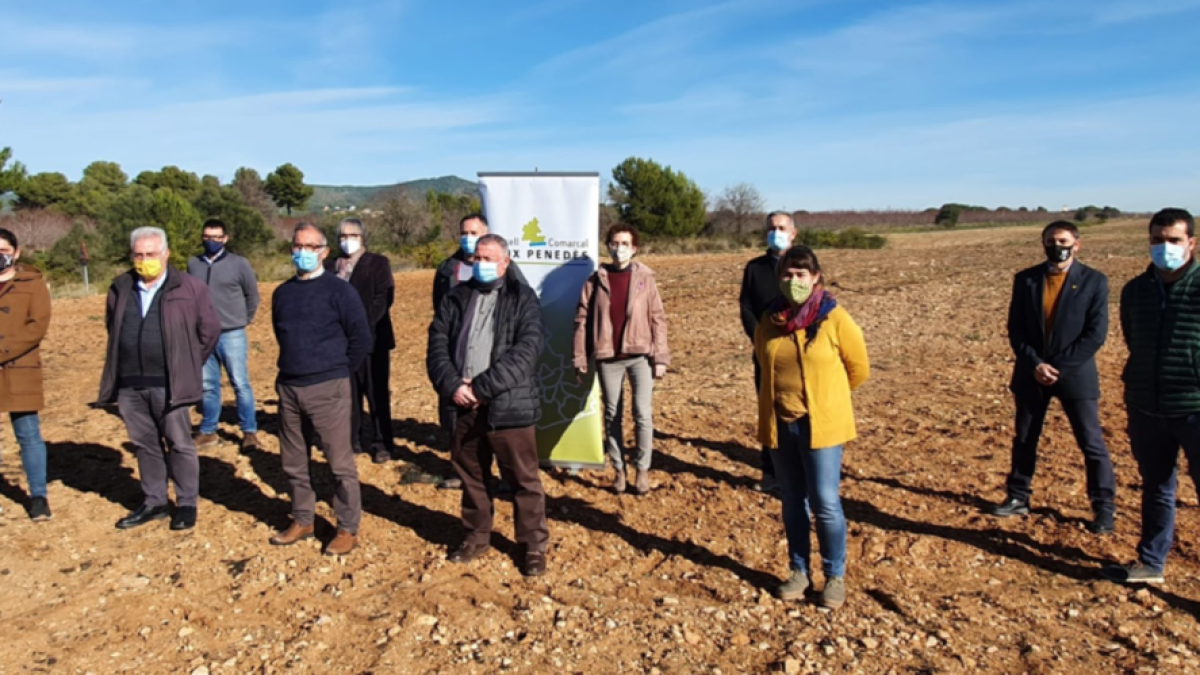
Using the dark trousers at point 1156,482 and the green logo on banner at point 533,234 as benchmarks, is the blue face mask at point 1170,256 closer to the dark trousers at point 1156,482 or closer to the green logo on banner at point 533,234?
the dark trousers at point 1156,482

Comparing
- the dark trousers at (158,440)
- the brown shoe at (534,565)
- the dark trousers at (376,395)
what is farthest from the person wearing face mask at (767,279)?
the dark trousers at (158,440)

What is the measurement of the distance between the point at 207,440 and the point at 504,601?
4.09 m

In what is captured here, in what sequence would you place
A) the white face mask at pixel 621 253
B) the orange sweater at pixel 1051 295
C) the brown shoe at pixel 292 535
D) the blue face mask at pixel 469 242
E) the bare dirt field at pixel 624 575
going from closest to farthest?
the bare dirt field at pixel 624 575, the orange sweater at pixel 1051 295, the brown shoe at pixel 292 535, the white face mask at pixel 621 253, the blue face mask at pixel 469 242

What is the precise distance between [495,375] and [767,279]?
2.28 meters

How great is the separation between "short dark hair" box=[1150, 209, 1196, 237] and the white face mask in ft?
9.91

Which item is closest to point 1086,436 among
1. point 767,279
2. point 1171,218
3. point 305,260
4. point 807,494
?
point 1171,218

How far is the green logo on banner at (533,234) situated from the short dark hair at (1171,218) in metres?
3.86

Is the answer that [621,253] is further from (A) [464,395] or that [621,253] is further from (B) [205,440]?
(B) [205,440]

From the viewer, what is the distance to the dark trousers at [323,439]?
473 cm

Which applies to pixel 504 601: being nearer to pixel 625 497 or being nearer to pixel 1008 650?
pixel 625 497

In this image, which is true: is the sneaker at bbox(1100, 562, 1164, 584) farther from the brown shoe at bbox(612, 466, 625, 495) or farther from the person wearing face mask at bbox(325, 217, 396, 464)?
the person wearing face mask at bbox(325, 217, 396, 464)

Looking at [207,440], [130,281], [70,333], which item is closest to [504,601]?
[130,281]

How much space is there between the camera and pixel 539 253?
19.9 feet

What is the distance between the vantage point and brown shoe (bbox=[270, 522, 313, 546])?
5.00 metres
